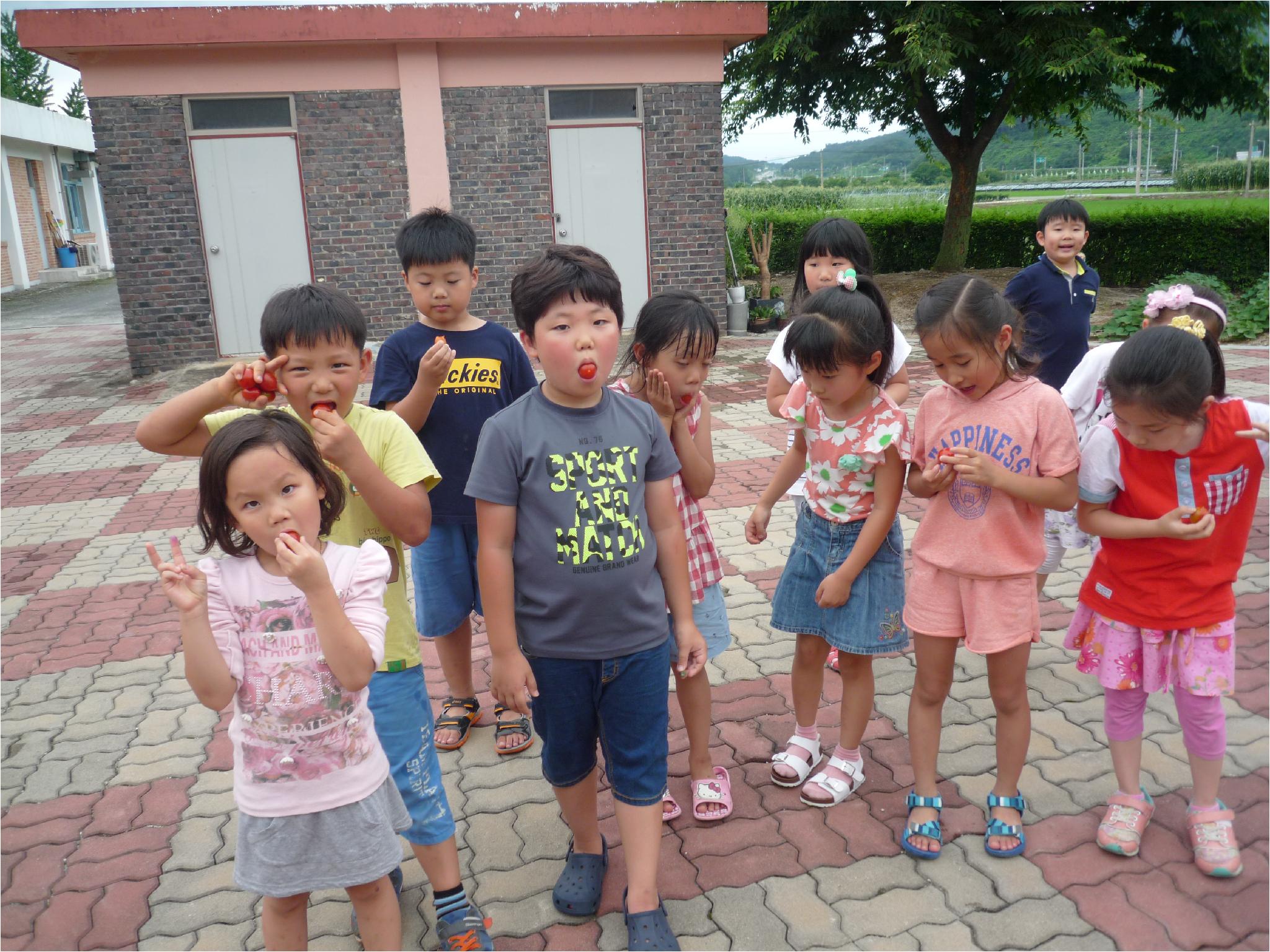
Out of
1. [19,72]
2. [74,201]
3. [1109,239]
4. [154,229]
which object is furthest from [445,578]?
[19,72]

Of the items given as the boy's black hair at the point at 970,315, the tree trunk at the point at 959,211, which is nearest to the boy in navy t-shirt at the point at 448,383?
the boy's black hair at the point at 970,315

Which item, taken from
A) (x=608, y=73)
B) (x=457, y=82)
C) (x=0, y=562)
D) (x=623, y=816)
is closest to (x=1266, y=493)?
(x=623, y=816)

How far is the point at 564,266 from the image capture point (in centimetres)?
217

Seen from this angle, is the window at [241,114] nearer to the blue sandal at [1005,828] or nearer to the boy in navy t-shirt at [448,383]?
the boy in navy t-shirt at [448,383]

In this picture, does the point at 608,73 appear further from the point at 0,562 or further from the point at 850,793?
the point at 850,793

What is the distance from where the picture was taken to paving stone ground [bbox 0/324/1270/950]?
91.6 inches

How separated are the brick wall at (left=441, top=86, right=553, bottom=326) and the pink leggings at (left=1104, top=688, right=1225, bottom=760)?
29.7 feet

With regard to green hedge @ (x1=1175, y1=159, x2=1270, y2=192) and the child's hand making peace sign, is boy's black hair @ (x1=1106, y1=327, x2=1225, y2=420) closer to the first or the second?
the child's hand making peace sign

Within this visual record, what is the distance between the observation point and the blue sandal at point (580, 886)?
93.5 inches

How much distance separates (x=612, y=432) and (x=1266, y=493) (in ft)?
17.0

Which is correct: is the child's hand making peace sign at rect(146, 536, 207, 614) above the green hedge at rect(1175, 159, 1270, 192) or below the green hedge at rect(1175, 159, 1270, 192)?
below

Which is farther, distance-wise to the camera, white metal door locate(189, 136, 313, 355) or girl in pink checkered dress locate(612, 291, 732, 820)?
white metal door locate(189, 136, 313, 355)

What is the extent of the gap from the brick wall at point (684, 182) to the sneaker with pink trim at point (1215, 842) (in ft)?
30.8

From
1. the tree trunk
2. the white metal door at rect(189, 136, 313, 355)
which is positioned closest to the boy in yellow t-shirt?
the white metal door at rect(189, 136, 313, 355)
